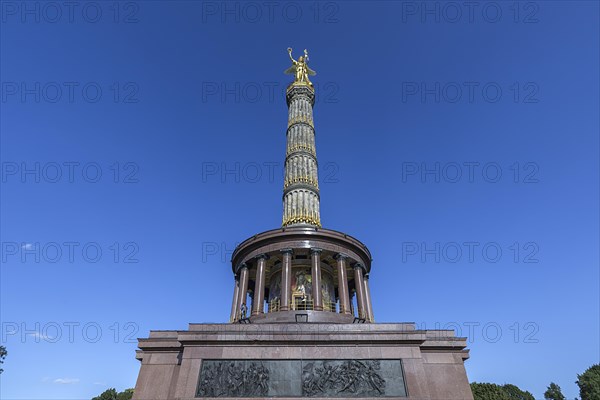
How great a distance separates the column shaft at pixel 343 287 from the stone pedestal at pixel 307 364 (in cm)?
332

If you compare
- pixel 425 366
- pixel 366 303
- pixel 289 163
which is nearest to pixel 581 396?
pixel 366 303

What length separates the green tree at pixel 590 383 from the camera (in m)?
33.1

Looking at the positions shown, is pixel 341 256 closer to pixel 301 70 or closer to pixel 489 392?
pixel 301 70

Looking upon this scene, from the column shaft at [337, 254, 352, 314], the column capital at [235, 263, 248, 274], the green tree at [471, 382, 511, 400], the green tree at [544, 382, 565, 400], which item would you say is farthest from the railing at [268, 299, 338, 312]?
the green tree at [544, 382, 565, 400]

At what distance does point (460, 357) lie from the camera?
44.6 ft

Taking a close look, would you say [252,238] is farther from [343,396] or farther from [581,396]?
[581,396]

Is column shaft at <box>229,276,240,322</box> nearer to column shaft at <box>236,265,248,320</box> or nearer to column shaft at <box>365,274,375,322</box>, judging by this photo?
column shaft at <box>236,265,248,320</box>

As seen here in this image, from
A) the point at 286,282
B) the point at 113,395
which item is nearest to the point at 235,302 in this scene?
the point at 286,282

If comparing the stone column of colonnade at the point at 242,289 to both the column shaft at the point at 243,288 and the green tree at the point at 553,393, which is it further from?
the green tree at the point at 553,393

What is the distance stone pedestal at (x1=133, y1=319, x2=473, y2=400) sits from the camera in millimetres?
12397

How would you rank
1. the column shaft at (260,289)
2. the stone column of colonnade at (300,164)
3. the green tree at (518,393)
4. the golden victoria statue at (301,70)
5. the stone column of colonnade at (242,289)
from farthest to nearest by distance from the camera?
the green tree at (518,393) < the golden victoria statue at (301,70) < the stone column of colonnade at (300,164) < the stone column of colonnade at (242,289) < the column shaft at (260,289)

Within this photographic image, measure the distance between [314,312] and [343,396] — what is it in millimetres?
4395

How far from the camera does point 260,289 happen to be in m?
17.8

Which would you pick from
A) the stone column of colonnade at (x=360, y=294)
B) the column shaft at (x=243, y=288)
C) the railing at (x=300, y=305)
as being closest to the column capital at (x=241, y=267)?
the column shaft at (x=243, y=288)
